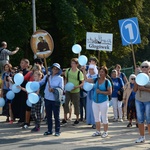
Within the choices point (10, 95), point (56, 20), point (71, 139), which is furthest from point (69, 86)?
point (56, 20)

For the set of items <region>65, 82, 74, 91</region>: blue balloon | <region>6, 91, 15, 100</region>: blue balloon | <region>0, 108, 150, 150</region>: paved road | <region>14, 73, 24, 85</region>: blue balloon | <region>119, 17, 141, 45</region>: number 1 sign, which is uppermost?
<region>119, 17, 141, 45</region>: number 1 sign

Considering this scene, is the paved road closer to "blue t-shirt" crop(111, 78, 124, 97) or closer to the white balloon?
the white balloon

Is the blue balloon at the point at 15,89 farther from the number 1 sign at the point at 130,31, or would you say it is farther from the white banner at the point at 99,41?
the number 1 sign at the point at 130,31

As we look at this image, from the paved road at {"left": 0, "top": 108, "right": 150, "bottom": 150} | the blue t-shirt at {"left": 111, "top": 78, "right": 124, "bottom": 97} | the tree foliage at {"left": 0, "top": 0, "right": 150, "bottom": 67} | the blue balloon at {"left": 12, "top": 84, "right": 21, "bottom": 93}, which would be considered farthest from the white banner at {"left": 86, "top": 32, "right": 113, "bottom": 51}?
the tree foliage at {"left": 0, "top": 0, "right": 150, "bottom": 67}

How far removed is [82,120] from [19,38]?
12.7 metres

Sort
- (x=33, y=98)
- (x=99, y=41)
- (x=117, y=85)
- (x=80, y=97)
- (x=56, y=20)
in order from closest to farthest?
(x=33, y=98) → (x=99, y=41) → (x=80, y=97) → (x=117, y=85) → (x=56, y=20)

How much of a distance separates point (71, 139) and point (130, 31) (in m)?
2.93

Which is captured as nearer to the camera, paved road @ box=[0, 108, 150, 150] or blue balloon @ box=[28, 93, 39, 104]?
paved road @ box=[0, 108, 150, 150]

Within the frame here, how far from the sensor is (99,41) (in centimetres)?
1364

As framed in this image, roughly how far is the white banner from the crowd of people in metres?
0.46

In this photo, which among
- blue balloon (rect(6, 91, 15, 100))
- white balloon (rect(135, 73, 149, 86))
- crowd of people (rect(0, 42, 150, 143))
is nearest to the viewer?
white balloon (rect(135, 73, 149, 86))

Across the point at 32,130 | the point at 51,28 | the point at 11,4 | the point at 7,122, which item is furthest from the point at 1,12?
the point at 32,130

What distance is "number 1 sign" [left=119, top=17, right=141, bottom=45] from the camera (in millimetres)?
11247

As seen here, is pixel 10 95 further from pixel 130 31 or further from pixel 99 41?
pixel 130 31
